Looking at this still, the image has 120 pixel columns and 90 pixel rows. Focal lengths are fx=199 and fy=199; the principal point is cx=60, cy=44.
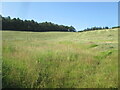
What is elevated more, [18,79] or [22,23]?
[22,23]

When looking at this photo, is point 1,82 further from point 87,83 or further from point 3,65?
point 87,83

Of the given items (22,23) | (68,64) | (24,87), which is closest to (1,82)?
(24,87)

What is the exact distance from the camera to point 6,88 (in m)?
6.04

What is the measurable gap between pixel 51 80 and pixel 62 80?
1.39 ft

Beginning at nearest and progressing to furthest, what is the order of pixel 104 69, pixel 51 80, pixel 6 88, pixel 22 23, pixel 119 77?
pixel 6 88, pixel 51 80, pixel 119 77, pixel 104 69, pixel 22 23

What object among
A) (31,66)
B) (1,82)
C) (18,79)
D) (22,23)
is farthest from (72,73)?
(22,23)

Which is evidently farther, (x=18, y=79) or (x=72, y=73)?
(x=72, y=73)

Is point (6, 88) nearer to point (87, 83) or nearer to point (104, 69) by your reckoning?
point (87, 83)

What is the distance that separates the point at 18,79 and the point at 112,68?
420 centimetres

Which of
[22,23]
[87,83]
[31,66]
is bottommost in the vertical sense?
[87,83]

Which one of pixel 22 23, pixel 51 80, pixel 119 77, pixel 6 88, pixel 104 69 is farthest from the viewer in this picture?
pixel 22 23

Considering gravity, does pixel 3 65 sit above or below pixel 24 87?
above

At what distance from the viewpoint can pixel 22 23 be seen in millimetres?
76500

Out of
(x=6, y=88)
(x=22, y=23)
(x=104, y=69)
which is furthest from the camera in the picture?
(x=22, y=23)
